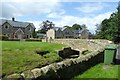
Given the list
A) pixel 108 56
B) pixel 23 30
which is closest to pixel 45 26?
pixel 23 30

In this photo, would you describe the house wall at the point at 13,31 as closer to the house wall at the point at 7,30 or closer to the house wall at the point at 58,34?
the house wall at the point at 7,30

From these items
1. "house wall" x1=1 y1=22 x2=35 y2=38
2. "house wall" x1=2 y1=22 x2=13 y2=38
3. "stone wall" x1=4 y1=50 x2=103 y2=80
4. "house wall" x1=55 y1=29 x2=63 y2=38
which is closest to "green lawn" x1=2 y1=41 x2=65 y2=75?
"stone wall" x1=4 y1=50 x2=103 y2=80

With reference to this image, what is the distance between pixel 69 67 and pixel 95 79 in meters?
1.13

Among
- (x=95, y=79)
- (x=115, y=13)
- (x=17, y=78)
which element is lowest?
(x=95, y=79)

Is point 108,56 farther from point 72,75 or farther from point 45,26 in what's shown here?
point 45,26

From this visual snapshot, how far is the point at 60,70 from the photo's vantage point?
828 cm

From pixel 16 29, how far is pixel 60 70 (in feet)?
221

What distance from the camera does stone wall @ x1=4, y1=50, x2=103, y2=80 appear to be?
20.8 feet

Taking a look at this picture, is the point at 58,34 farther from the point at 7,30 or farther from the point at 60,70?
the point at 60,70

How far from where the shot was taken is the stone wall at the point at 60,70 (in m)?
6.35

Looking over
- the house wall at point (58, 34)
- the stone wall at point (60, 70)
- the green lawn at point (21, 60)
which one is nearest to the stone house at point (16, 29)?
the house wall at point (58, 34)

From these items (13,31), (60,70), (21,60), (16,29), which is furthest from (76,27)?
(60,70)

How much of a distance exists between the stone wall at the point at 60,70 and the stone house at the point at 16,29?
60.2 meters

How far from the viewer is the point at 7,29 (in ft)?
235
